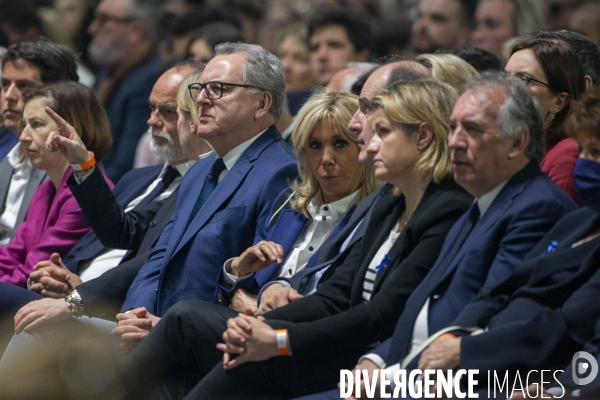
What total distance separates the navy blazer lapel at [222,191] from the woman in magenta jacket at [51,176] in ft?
3.02

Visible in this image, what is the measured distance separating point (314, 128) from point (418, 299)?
1.13m

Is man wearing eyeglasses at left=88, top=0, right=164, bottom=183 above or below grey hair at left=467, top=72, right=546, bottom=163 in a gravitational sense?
below

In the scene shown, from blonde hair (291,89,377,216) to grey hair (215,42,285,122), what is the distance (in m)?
0.42

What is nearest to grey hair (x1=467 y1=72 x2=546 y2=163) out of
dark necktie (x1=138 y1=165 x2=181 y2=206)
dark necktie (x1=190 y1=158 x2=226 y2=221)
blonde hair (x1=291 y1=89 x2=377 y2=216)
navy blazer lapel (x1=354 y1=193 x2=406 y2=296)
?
navy blazer lapel (x1=354 y1=193 x2=406 y2=296)

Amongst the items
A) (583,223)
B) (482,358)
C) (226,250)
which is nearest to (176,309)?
A: (226,250)

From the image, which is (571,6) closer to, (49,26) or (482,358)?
(49,26)

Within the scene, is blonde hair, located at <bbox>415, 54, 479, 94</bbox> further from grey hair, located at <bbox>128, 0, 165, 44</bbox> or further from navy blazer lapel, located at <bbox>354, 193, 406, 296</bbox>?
grey hair, located at <bbox>128, 0, 165, 44</bbox>

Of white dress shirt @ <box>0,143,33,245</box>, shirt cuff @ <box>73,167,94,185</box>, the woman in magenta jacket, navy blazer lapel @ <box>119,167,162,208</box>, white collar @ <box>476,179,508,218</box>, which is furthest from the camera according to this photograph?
white dress shirt @ <box>0,143,33,245</box>

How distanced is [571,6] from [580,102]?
16.0 ft

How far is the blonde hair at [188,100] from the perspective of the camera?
483 cm

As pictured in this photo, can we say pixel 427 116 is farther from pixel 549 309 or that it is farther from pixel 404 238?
pixel 549 309

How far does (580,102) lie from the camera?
320 centimetres

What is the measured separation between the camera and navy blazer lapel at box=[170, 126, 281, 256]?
4336 mm

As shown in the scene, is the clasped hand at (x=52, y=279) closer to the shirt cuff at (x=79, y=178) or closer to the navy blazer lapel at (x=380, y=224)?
the shirt cuff at (x=79, y=178)
